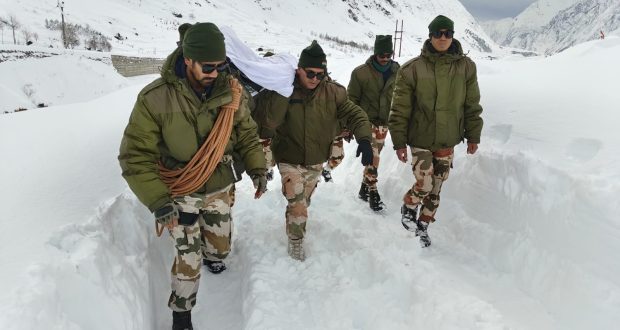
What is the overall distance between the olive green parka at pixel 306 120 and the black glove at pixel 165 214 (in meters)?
1.60

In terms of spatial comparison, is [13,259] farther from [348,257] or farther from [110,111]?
[110,111]

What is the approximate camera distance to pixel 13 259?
2.41 m

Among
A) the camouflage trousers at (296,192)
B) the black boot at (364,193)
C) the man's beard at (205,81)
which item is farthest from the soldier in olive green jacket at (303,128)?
the black boot at (364,193)

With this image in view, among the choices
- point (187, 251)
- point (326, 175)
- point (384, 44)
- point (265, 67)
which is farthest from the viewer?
point (326, 175)

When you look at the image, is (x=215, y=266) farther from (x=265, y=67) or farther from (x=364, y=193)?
(x=364, y=193)

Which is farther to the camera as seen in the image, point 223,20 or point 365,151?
point 223,20

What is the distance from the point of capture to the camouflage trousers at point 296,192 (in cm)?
419

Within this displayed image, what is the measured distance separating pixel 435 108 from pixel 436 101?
0.06 meters

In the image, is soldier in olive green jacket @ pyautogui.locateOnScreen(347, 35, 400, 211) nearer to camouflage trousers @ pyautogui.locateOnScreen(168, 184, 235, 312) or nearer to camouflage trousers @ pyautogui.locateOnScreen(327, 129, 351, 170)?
camouflage trousers @ pyautogui.locateOnScreen(327, 129, 351, 170)

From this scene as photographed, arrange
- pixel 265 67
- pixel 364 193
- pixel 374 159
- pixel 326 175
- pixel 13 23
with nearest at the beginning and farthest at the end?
pixel 265 67, pixel 374 159, pixel 364 193, pixel 326 175, pixel 13 23

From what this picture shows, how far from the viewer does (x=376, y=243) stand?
4316 millimetres

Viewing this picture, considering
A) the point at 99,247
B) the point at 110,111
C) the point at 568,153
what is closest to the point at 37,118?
the point at 110,111

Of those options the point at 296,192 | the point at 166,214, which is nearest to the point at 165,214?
the point at 166,214

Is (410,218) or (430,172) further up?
(430,172)
